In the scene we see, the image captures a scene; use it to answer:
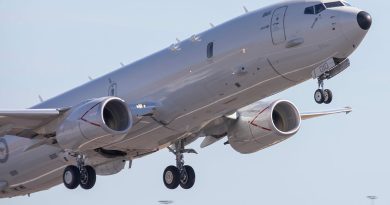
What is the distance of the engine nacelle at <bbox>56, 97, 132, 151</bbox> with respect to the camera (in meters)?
51.0

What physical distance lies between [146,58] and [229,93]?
5127 mm

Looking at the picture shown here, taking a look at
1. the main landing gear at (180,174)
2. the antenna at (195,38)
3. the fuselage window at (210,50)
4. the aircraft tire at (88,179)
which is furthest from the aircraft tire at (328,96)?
the aircraft tire at (88,179)

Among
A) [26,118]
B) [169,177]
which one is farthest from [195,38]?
[26,118]

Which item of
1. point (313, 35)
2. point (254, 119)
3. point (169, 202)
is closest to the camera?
point (313, 35)

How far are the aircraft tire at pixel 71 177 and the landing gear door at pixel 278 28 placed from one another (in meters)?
10.6

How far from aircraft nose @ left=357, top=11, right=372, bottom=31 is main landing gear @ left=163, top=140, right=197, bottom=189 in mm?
10952

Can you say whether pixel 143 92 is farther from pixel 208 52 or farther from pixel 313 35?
pixel 313 35

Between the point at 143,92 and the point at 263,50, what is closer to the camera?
the point at 263,50

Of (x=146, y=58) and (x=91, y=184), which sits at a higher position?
(x=146, y=58)

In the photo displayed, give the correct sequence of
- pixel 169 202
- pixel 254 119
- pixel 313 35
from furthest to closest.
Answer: pixel 254 119
pixel 169 202
pixel 313 35

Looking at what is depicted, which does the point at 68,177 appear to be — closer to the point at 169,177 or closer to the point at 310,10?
the point at 169,177

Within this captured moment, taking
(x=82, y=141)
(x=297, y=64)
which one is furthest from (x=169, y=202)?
(x=297, y=64)

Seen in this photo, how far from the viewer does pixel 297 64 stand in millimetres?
49219

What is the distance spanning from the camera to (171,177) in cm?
5616
